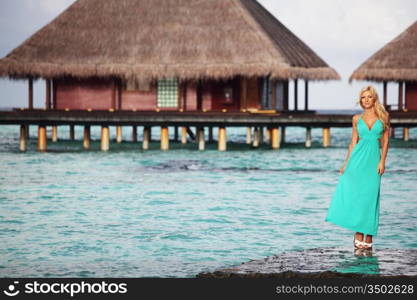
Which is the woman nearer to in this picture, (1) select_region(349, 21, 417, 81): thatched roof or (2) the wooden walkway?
(2) the wooden walkway

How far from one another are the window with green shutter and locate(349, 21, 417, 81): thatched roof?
739 cm

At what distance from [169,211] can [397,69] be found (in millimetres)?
22234

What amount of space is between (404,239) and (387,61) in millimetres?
25426

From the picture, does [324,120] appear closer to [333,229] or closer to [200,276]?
[333,229]

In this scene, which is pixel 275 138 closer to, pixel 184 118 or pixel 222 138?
pixel 222 138

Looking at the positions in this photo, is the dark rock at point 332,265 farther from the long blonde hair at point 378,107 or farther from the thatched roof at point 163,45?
the thatched roof at point 163,45

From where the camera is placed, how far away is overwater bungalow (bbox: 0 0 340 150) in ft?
112


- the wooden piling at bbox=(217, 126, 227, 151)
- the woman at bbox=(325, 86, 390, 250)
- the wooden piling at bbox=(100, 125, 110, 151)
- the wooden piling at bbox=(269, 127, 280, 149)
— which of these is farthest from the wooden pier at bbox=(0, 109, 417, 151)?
the woman at bbox=(325, 86, 390, 250)

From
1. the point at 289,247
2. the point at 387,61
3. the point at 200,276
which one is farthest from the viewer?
the point at 387,61

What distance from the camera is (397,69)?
3831cm

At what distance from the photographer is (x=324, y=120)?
3234 centimetres

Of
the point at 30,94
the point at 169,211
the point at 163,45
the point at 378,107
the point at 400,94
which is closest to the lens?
the point at 378,107

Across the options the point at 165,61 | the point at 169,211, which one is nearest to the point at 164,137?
the point at 165,61

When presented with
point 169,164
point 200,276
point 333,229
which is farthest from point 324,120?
point 200,276
